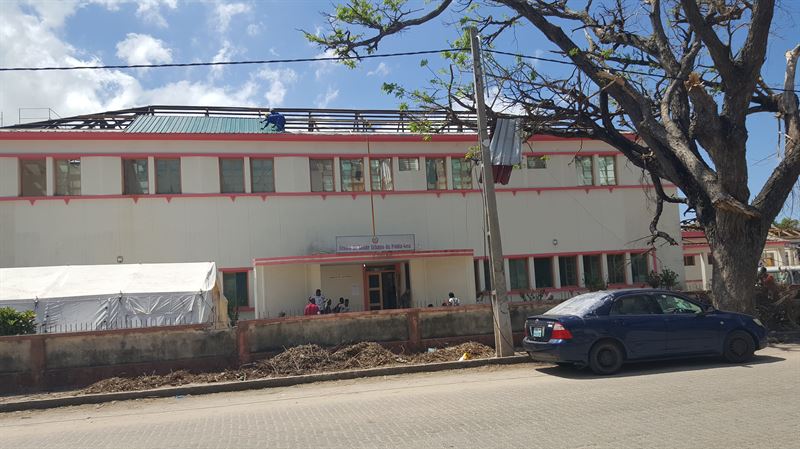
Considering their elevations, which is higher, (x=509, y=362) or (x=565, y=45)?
(x=565, y=45)

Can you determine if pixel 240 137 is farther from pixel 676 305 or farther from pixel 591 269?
pixel 676 305

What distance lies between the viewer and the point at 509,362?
41.8ft

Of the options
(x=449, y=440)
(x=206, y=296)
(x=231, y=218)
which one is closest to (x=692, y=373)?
(x=449, y=440)

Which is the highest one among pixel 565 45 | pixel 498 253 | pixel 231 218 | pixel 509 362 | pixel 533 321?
pixel 565 45

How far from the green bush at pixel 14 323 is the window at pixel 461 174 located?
16.4 m

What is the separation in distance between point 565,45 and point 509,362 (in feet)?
28.1

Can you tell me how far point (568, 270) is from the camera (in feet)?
85.7

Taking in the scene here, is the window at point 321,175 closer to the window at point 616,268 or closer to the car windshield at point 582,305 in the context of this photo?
the window at point 616,268

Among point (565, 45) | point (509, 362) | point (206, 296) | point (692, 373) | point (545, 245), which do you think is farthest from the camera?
point (545, 245)

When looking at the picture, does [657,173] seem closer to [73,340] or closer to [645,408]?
[645,408]

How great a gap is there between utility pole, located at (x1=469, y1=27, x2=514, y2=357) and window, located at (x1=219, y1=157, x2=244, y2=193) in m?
12.4

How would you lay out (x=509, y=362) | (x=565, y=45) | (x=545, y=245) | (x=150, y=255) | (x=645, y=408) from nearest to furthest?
(x=645, y=408), (x=509, y=362), (x=565, y=45), (x=150, y=255), (x=545, y=245)

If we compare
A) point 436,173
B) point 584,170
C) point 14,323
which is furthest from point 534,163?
point 14,323

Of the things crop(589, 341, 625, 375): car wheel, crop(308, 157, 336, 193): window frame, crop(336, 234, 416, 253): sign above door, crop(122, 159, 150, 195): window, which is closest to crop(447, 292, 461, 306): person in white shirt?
crop(336, 234, 416, 253): sign above door
